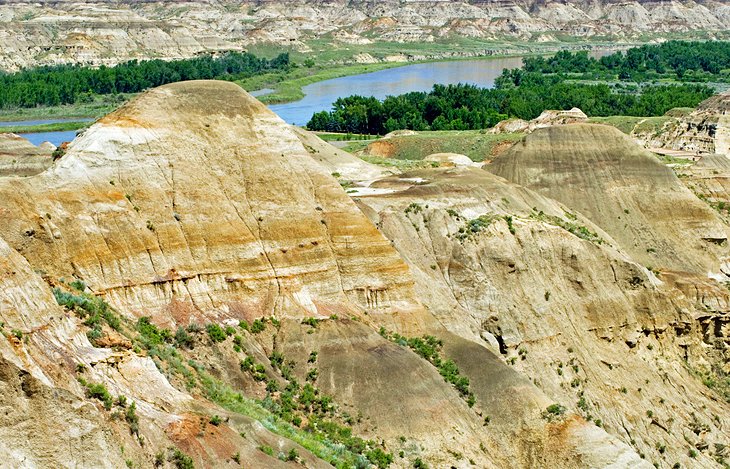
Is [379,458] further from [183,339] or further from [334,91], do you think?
[334,91]

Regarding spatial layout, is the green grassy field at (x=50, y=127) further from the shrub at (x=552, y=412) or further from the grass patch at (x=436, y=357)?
the shrub at (x=552, y=412)

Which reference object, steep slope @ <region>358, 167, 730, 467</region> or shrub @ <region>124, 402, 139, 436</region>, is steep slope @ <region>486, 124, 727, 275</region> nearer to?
steep slope @ <region>358, 167, 730, 467</region>

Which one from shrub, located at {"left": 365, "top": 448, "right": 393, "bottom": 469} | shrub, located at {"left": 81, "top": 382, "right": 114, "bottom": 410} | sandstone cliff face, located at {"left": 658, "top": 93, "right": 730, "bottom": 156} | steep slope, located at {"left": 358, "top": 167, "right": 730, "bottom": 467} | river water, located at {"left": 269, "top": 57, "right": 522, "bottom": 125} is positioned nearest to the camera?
shrub, located at {"left": 81, "top": 382, "right": 114, "bottom": 410}

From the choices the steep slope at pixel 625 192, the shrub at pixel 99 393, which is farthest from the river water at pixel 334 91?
the shrub at pixel 99 393

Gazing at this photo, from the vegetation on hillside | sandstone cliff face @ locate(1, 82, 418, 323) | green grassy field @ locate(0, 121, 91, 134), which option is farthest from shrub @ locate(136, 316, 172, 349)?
green grassy field @ locate(0, 121, 91, 134)

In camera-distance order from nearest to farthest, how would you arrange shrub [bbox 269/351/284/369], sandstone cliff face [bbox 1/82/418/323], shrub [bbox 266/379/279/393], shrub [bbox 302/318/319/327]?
shrub [bbox 266/379/279/393] < sandstone cliff face [bbox 1/82/418/323] < shrub [bbox 269/351/284/369] < shrub [bbox 302/318/319/327]

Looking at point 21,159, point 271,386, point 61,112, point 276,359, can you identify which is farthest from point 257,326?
point 61,112
